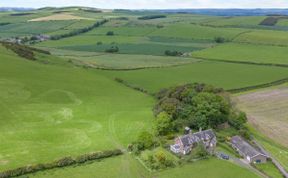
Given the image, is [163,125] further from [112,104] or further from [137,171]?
[112,104]

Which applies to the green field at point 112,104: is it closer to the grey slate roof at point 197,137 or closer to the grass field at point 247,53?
the grass field at point 247,53

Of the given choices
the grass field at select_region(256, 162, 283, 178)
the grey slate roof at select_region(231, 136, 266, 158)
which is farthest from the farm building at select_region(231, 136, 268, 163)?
the grass field at select_region(256, 162, 283, 178)

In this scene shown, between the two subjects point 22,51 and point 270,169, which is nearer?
point 270,169

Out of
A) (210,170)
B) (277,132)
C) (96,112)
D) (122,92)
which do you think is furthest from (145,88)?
(210,170)

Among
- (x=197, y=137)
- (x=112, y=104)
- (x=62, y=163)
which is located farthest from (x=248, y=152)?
(x=112, y=104)

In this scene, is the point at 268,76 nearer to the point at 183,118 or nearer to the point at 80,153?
the point at 183,118

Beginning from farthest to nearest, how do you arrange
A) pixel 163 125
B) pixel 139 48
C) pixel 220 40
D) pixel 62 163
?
pixel 220 40 < pixel 139 48 < pixel 163 125 < pixel 62 163

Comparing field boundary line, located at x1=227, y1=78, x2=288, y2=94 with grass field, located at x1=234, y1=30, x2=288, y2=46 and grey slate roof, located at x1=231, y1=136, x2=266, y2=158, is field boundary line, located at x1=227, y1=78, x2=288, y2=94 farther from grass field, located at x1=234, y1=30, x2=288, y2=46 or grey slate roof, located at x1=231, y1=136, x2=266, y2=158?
grass field, located at x1=234, y1=30, x2=288, y2=46
